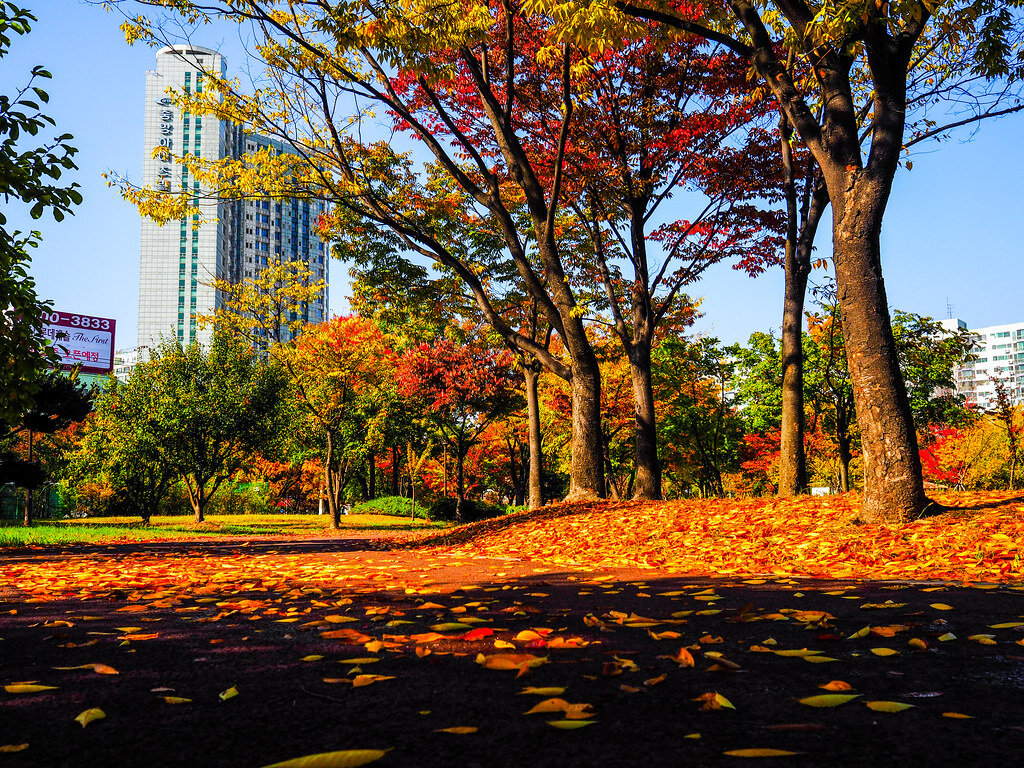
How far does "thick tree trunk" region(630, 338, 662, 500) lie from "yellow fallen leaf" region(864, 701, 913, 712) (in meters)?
10.8

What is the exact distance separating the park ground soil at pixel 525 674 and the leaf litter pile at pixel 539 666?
1 centimetres

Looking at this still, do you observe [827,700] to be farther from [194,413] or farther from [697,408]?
[697,408]

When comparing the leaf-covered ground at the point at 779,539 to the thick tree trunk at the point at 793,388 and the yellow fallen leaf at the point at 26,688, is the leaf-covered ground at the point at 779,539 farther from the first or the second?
the yellow fallen leaf at the point at 26,688

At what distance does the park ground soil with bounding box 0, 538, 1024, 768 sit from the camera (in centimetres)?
184

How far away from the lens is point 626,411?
23406 millimetres

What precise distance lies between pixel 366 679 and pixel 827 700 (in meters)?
1.58

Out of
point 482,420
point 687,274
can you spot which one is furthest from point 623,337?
point 482,420

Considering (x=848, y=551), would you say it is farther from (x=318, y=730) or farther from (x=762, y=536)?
(x=318, y=730)

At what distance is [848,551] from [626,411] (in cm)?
1742

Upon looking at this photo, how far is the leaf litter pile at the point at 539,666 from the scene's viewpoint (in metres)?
1.85

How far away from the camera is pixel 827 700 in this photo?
2.15 metres

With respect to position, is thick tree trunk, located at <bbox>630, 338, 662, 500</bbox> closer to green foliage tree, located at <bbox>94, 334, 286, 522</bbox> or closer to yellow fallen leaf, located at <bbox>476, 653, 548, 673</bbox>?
yellow fallen leaf, located at <bbox>476, 653, 548, 673</bbox>

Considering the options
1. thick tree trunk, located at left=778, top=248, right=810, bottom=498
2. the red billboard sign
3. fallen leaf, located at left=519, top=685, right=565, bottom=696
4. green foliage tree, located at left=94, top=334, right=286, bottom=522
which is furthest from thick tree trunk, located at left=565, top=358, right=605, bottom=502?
the red billboard sign

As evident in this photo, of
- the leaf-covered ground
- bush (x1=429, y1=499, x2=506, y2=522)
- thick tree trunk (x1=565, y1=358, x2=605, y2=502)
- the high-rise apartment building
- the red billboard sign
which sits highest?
the high-rise apartment building
